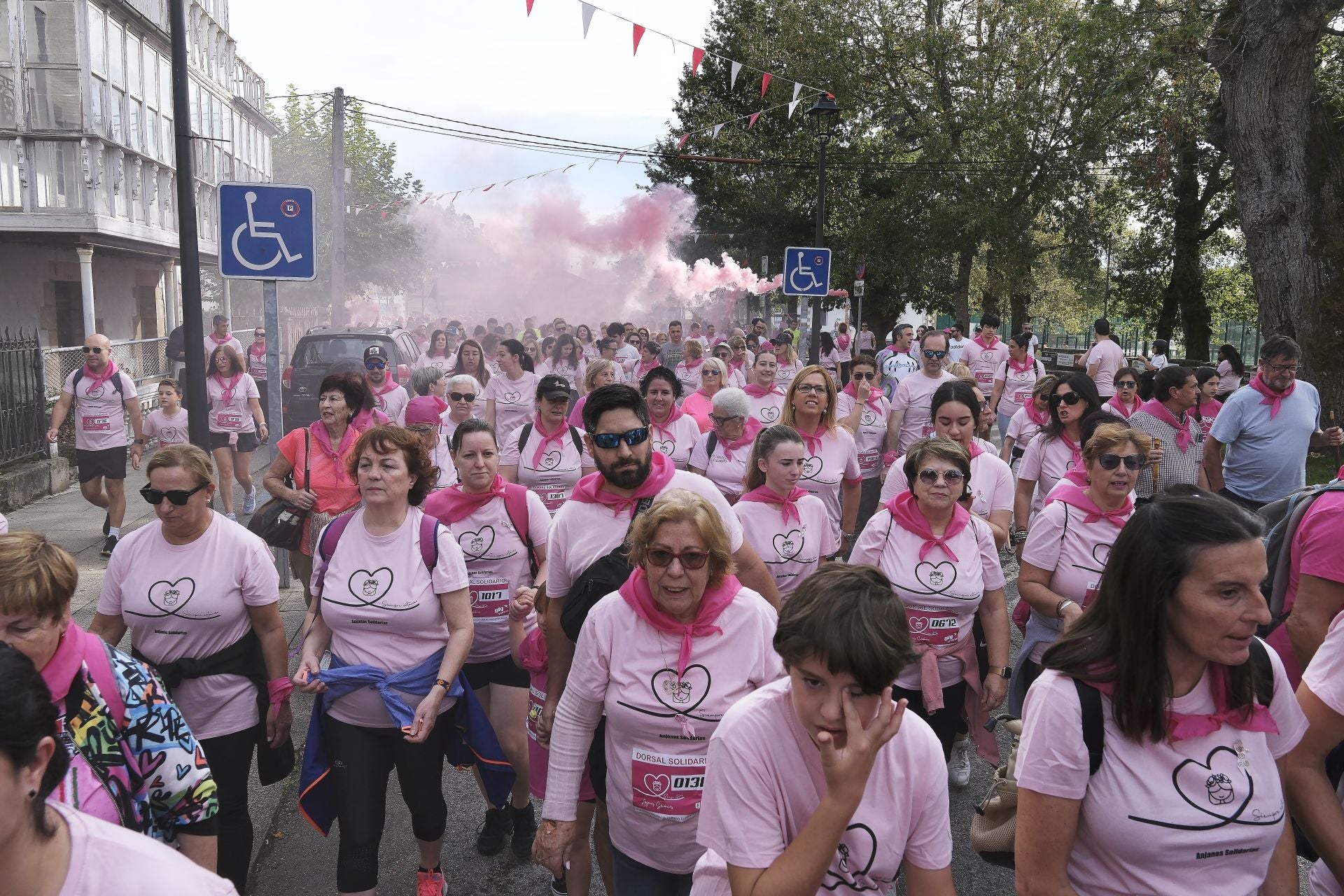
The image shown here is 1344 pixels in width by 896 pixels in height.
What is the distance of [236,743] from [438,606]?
88cm

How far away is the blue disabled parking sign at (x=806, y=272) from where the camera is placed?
1524cm

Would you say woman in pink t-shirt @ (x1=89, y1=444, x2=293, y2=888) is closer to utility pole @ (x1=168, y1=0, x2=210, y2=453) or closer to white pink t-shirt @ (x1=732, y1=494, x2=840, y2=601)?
white pink t-shirt @ (x1=732, y1=494, x2=840, y2=601)

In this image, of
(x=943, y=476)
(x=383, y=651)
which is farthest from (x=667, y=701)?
(x=943, y=476)

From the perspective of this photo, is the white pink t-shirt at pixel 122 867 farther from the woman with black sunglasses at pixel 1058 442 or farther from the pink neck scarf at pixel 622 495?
the woman with black sunglasses at pixel 1058 442

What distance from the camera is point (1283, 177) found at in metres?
15.0

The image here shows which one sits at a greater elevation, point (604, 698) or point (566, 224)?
point (566, 224)

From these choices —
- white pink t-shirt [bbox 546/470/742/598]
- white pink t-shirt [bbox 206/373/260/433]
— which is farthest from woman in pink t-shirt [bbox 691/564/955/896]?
white pink t-shirt [bbox 206/373/260/433]

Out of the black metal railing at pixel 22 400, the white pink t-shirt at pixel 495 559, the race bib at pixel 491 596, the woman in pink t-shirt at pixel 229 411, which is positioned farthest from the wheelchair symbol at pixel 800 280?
the race bib at pixel 491 596

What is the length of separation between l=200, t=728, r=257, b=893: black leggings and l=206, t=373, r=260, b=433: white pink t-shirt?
7.80 m

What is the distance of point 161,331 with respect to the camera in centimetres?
2855

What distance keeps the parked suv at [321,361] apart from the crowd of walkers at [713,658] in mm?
9141

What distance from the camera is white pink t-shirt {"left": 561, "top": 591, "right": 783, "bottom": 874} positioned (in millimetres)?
3092

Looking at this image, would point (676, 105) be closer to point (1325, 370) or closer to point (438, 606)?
point (1325, 370)

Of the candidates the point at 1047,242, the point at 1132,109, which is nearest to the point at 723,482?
the point at 1132,109
